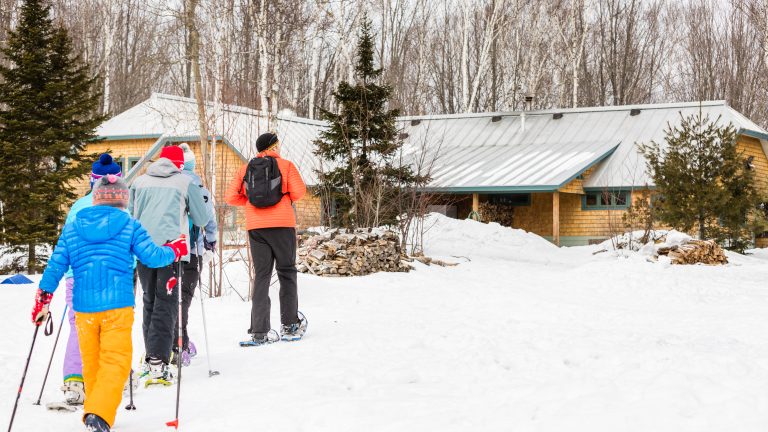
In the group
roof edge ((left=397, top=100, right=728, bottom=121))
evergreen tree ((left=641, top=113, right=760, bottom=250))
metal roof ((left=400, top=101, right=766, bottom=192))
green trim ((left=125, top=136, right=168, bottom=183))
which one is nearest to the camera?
evergreen tree ((left=641, top=113, right=760, bottom=250))

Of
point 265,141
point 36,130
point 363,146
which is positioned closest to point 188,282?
point 265,141

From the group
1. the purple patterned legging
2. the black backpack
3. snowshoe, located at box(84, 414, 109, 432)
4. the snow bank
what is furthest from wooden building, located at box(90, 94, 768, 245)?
snowshoe, located at box(84, 414, 109, 432)

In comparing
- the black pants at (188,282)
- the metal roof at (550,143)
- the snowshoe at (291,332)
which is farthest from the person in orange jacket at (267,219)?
the metal roof at (550,143)

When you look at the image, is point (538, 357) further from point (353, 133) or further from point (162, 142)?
point (162, 142)

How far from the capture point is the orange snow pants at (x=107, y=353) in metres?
4.50

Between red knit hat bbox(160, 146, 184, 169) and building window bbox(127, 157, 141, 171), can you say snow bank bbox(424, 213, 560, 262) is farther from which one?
red knit hat bbox(160, 146, 184, 169)

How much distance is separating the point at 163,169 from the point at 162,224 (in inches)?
16.2

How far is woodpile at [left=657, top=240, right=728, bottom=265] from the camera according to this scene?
16203mm

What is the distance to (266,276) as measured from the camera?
743 centimetres

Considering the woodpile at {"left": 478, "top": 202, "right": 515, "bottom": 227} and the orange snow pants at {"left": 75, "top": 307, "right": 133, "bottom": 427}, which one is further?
the woodpile at {"left": 478, "top": 202, "right": 515, "bottom": 227}

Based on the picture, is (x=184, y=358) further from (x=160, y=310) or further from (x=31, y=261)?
(x=31, y=261)

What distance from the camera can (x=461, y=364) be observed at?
654 centimetres

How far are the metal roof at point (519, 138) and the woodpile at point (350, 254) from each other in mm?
10586

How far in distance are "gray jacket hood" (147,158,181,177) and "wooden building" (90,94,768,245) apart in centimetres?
1881
